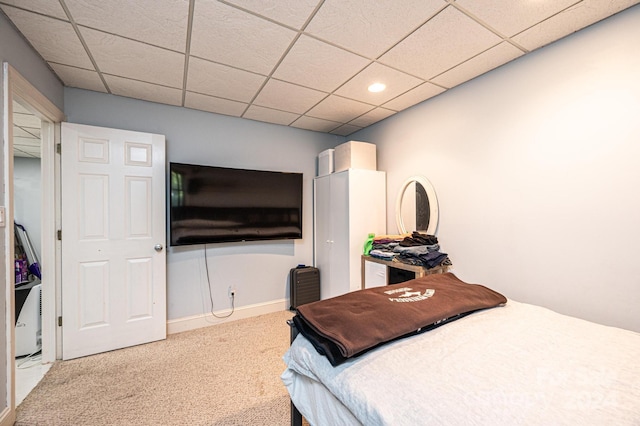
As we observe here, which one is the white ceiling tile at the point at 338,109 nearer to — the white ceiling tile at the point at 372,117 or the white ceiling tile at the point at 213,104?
the white ceiling tile at the point at 372,117

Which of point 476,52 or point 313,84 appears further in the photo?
point 313,84

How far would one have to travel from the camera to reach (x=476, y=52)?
187 cm

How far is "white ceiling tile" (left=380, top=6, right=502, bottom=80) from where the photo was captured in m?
1.59

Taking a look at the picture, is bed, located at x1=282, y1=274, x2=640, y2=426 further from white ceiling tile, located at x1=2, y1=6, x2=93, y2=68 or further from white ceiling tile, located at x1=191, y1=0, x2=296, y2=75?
white ceiling tile, located at x1=2, y1=6, x2=93, y2=68

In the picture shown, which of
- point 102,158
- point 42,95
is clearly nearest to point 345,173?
point 102,158

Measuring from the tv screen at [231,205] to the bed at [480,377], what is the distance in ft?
6.20

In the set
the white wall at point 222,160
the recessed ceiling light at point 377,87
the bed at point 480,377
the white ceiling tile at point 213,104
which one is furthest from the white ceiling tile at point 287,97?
the bed at point 480,377

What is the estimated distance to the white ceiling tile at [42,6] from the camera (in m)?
1.41

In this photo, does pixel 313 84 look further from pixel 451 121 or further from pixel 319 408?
pixel 319 408

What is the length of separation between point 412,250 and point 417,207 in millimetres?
593

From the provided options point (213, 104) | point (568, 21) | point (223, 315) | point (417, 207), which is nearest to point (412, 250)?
point (417, 207)

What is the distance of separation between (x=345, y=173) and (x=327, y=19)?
5.25 ft

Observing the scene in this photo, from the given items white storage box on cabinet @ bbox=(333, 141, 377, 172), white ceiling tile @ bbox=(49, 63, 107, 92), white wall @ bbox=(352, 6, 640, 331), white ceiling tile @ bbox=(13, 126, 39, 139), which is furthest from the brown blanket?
white ceiling tile @ bbox=(13, 126, 39, 139)

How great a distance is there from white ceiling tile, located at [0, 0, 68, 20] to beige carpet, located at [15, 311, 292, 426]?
7.82ft
